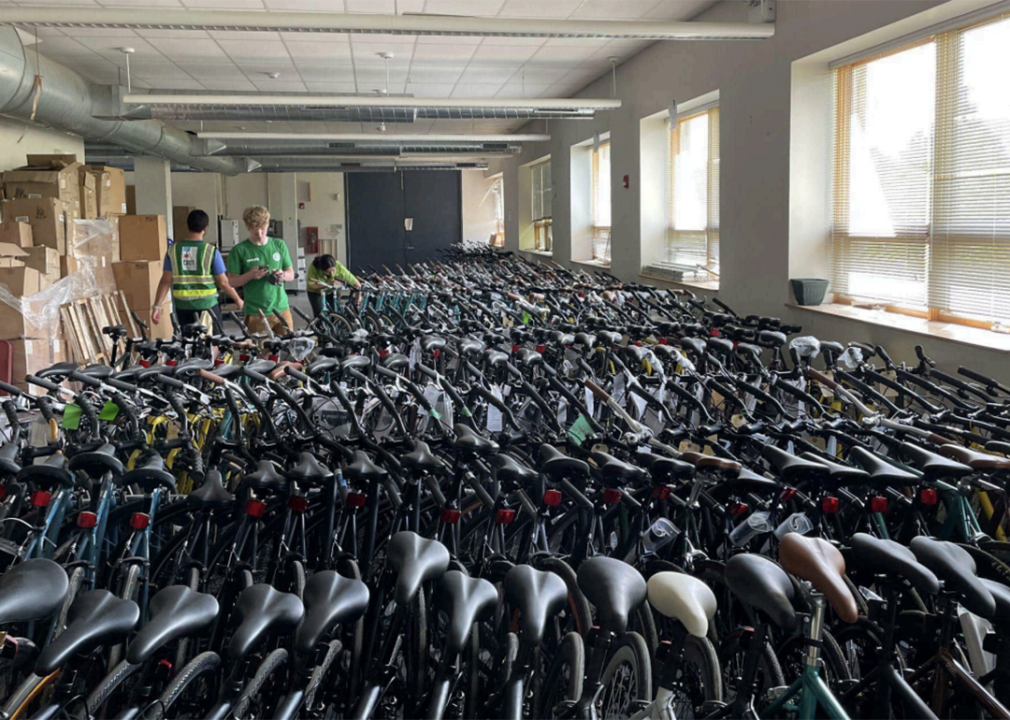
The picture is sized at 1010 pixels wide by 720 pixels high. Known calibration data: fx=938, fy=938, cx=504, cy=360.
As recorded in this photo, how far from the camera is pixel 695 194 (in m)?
8.09

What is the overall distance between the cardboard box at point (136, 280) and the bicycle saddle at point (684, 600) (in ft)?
27.7

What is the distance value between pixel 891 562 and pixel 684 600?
338 mm

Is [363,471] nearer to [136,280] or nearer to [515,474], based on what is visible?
[515,474]

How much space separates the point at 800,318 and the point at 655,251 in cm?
313

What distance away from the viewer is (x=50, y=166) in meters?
8.61

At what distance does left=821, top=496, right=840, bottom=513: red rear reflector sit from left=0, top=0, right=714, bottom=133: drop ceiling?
195 inches

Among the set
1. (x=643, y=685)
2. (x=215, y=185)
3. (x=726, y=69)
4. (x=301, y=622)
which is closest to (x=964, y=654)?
(x=643, y=685)

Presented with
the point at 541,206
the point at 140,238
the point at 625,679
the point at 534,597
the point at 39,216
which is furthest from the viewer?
the point at 541,206

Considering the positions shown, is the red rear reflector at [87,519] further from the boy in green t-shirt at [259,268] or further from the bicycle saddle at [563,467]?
the boy in green t-shirt at [259,268]

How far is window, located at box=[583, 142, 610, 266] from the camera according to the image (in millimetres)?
10977

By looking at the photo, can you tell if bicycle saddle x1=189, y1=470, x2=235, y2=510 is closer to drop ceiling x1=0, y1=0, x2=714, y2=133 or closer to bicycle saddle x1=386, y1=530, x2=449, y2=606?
bicycle saddle x1=386, y1=530, x2=449, y2=606

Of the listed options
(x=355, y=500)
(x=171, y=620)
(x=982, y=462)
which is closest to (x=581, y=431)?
(x=355, y=500)

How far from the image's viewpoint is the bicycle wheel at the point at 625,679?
5.26 ft

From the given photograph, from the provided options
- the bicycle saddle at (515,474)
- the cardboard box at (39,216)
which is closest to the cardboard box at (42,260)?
the cardboard box at (39,216)
